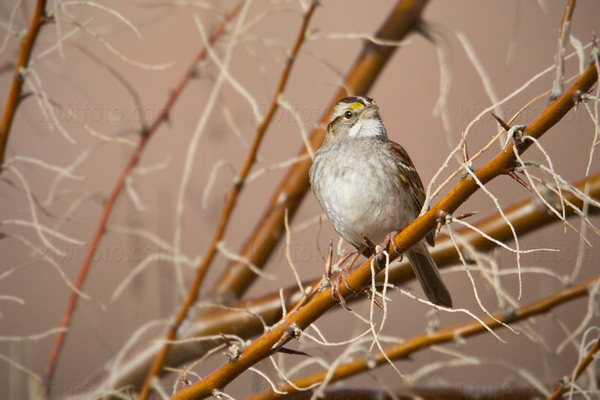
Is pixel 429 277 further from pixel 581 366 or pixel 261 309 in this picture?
pixel 581 366

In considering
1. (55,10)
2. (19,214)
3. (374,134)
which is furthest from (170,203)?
(55,10)

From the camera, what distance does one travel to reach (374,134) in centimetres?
237

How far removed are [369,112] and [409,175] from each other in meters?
0.32

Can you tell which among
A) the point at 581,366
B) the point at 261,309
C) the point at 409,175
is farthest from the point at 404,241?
the point at 409,175

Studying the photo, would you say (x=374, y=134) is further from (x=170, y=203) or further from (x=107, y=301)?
A: (x=107, y=301)

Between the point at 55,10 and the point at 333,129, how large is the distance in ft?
4.24

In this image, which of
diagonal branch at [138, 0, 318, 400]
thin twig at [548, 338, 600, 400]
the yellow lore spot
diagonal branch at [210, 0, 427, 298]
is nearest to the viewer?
thin twig at [548, 338, 600, 400]

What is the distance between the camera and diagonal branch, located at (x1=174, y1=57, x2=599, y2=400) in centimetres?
91

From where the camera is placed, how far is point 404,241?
43.2 inches

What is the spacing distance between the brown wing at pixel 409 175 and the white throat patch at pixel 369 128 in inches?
4.2

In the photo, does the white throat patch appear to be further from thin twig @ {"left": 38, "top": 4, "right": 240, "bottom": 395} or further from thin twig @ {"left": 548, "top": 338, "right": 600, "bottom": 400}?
thin twig @ {"left": 548, "top": 338, "right": 600, "bottom": 400}

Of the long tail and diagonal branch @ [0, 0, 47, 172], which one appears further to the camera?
the long tail

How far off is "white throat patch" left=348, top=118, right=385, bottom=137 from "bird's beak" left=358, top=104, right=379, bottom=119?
12 millimetres

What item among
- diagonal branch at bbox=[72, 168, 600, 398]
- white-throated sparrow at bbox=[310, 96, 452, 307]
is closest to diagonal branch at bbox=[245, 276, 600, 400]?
A: diagonal branch at bbox=[72, 168, 600, 398]
